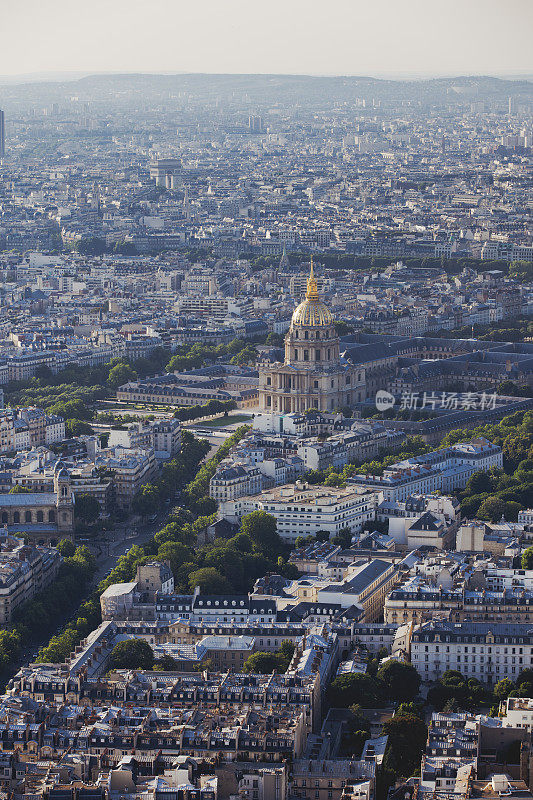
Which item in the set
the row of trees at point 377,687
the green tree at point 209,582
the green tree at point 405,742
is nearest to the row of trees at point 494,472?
the green tree at point 209,582

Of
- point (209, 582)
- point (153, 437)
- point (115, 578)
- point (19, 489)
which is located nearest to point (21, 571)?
point (115, 578)

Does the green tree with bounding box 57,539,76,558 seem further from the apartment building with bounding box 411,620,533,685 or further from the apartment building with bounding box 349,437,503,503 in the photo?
the apartment building with bounding box 411,620,533,685

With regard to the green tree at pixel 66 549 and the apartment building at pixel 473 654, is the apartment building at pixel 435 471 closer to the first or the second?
the green tree at pixel 66 549

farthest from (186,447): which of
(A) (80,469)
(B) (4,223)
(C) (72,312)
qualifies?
(B) (4,223)

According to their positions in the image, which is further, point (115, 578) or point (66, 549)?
point (66, 549)

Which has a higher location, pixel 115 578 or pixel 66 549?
pixel 115 578

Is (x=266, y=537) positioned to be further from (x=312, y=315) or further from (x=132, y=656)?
(x=312, y=315)
